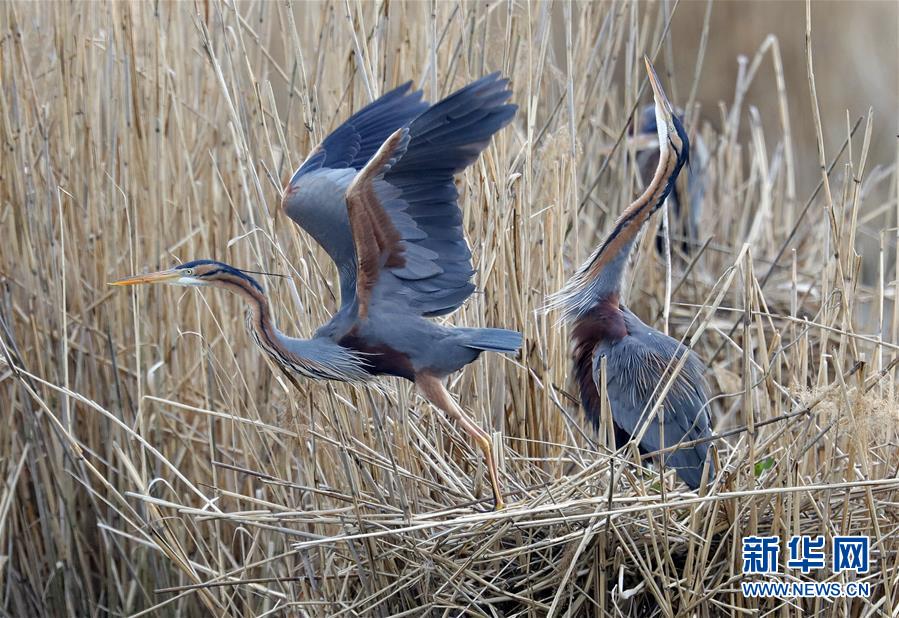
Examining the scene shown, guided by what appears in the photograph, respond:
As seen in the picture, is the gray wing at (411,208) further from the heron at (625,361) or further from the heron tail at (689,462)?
the heron tail at (689,462)

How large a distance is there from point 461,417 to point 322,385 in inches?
14.0

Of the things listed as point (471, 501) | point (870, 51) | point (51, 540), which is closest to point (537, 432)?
point (471, 501)

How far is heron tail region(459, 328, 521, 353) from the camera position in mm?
1781

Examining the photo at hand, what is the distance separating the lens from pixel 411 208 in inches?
70.9

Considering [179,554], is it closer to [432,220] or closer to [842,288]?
[432,220]

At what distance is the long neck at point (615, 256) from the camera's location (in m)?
2.13

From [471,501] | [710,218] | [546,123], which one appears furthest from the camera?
[710,218]

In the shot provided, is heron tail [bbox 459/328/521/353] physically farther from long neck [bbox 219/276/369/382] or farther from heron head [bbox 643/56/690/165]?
heron head [bbox 643/56/690/165]

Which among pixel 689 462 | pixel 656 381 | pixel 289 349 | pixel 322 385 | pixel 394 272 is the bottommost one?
pixel 689 462

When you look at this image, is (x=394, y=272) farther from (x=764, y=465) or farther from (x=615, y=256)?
(x=764, y=465)

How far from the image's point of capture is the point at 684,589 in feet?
6.00

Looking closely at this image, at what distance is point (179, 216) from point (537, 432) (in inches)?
40.8

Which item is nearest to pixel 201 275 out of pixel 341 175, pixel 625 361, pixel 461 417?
pixel 341 175

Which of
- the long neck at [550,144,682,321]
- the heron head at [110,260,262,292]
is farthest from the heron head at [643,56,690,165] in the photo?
Result: the heron head at [110,260,262,292]
